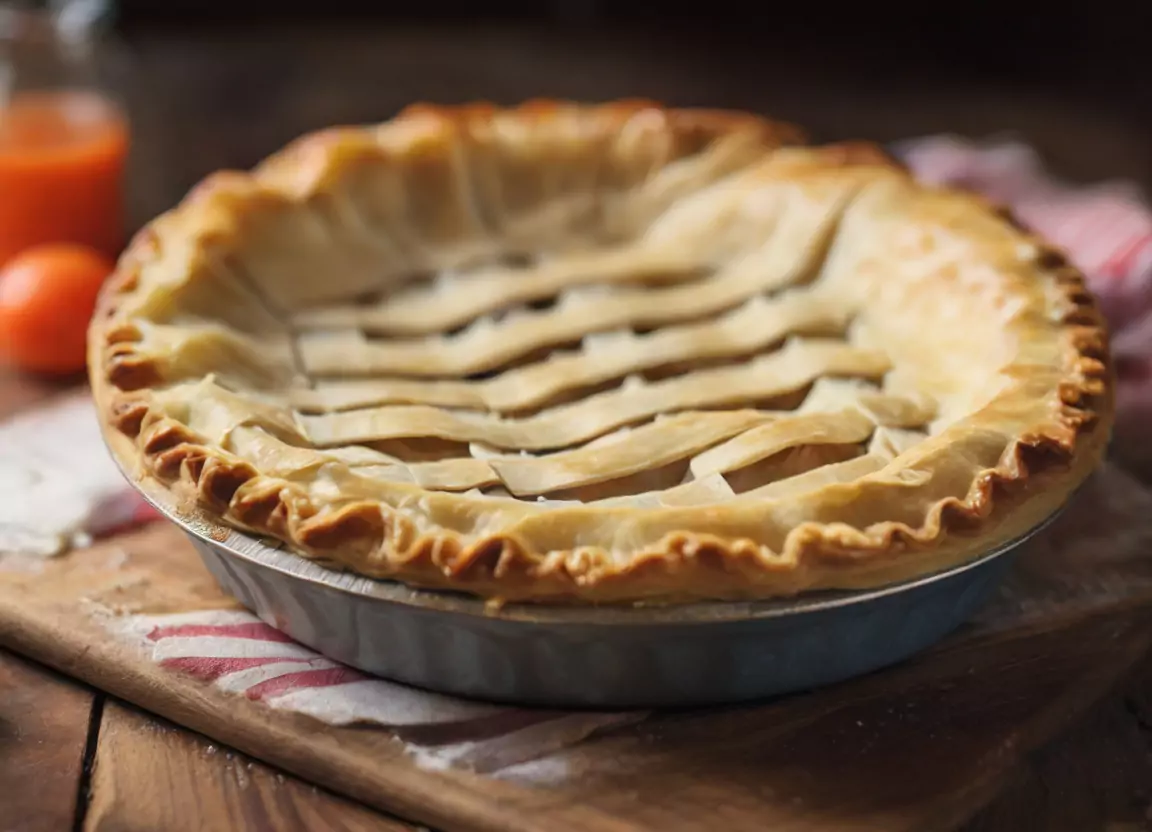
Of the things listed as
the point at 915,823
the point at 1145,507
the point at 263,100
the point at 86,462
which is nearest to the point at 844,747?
Result: the point at 915,823

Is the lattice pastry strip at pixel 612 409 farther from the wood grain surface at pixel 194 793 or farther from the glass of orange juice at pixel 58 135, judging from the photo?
the glass of orange juice at pixel 58 135

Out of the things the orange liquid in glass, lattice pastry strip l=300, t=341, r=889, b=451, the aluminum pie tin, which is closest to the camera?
the aluminum pie tin

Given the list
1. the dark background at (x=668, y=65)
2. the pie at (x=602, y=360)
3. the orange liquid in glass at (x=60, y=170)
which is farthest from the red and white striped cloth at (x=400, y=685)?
the dark background at (x=668, y=65)

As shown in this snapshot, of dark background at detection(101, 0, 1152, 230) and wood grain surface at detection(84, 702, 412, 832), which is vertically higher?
dark background at detection(101, 0, 1152, 230)

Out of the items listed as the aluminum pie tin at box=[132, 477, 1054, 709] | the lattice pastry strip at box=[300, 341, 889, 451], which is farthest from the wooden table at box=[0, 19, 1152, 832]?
the lattice pastry strip at box=[300, 341, 889, 451]

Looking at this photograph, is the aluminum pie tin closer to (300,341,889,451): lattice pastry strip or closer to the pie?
the pie

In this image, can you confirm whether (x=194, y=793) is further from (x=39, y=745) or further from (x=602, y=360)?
(x=602, y=360)

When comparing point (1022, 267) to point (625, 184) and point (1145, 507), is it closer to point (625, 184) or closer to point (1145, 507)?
point (1145, 507)
